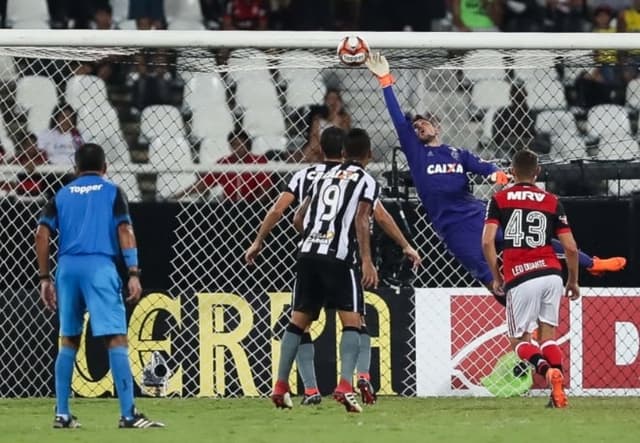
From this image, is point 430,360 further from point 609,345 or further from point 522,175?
point 522,175

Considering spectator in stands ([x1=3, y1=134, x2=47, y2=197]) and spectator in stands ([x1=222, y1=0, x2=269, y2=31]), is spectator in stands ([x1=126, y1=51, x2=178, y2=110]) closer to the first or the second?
spectator in stands ([x1=222, y1=0, x2=269, y2=31])

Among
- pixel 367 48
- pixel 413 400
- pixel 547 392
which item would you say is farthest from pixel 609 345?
pixel 367 48

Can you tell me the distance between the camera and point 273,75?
18.2 metres

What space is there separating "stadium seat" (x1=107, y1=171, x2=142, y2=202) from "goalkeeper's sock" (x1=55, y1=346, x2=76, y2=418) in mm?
4463

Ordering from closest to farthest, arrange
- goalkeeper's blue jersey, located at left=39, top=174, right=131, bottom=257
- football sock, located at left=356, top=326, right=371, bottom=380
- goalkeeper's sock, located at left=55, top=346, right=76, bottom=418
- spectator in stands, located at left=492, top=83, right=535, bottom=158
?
1. goalkeeper's blue jersey, located at left=39, top=174, right=131, bottom=257
2. goalkeeper's sock, located at left=55, top=346, right=76, bottom=418
3. football sock, located at left=356, top=326, right=371, bottom=380
4. spectator in stands, located at left=492, top=83, right=535, bottom=158

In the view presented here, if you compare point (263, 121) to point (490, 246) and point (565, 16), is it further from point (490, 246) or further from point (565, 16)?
point (490, 246)

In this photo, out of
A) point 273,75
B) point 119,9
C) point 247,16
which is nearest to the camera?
point 273,75

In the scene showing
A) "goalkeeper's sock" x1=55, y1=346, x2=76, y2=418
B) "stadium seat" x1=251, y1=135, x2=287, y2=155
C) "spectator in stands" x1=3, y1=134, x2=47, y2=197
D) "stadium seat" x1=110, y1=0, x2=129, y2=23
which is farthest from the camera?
"stadium seat" x1=110, y1=0, x2=129, y2=23

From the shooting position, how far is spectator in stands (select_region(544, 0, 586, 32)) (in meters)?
22.4

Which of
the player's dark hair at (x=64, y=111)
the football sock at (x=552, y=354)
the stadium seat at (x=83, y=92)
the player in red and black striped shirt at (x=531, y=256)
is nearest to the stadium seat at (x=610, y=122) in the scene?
the stadium seat at (x=83, y=92)

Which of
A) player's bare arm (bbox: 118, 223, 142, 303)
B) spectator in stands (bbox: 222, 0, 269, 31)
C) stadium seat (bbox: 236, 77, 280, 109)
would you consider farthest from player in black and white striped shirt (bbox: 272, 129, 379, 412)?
spectator in stands (bbox: 222, 0, 269, 31)

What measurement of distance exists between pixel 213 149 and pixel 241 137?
0.62 m

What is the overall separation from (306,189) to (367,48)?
1.45 m

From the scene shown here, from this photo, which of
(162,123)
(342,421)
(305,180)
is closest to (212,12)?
(162,123)
